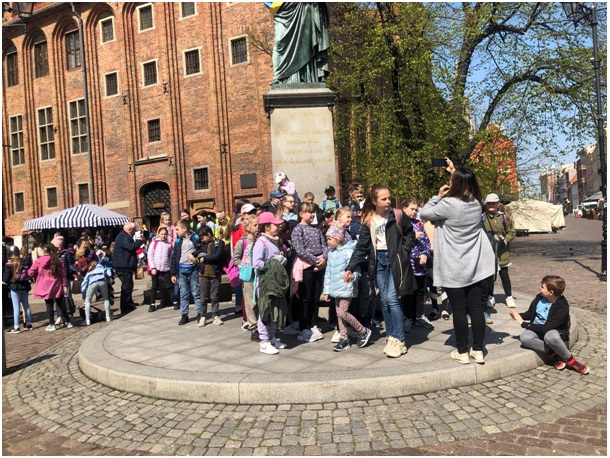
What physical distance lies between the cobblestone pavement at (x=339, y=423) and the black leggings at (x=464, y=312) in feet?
1.44

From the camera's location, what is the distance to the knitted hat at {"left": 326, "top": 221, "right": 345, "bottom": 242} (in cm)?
582

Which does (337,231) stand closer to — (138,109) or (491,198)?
(491,198)

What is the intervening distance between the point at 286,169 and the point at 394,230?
471 centimetres

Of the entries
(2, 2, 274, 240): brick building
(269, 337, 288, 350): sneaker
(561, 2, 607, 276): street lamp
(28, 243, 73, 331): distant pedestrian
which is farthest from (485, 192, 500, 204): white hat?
(2, 2, 274, 240): brick building

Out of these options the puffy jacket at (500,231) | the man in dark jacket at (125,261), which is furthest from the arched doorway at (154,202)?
the puffy jacket at (500,231)

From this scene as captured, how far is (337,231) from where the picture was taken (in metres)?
5.87

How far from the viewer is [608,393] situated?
459 cm

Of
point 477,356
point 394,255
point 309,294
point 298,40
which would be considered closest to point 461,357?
point 477,356

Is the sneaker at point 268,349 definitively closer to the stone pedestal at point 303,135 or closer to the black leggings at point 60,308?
the stone pedestal at point 303,135

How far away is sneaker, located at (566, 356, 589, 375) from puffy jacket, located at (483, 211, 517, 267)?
2.92 meters

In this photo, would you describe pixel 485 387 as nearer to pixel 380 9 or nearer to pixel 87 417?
pixel 87 417

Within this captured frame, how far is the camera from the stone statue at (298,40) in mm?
10094

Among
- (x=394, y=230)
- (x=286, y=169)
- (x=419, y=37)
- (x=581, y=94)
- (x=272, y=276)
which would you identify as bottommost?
(x=272, y=276)

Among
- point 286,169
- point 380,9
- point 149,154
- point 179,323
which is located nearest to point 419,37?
point 380,9
